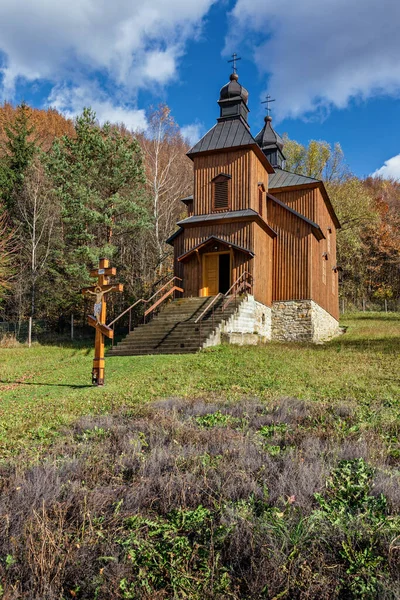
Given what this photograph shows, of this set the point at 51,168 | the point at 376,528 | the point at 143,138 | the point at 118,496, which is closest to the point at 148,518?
the point at 118,496

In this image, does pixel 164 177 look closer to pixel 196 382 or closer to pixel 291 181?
pixel 291 181

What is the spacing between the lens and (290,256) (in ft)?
73.5

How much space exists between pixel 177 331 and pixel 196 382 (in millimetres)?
6734

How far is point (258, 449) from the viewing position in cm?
495

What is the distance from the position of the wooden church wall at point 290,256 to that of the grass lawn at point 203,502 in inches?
569

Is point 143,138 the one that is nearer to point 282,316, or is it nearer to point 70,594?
point 282,316

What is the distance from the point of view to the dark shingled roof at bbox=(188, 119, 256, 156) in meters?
21.5

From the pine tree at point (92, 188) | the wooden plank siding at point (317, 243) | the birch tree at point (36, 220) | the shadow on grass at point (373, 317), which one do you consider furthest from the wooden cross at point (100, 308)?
the shadow on grass at point (373, 317)

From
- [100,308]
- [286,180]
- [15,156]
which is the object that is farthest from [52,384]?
[15,156]

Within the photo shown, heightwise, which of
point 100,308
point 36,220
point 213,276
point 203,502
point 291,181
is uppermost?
point 291,181

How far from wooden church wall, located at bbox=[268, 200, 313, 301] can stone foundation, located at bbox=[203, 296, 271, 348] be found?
1355 mm

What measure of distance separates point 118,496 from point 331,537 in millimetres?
1732

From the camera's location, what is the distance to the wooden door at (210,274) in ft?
69.7

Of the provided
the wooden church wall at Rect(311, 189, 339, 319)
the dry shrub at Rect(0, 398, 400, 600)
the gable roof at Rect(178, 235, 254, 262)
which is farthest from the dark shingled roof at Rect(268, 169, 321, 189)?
the dry shrub at Rect(0, 398, 400, 600)
